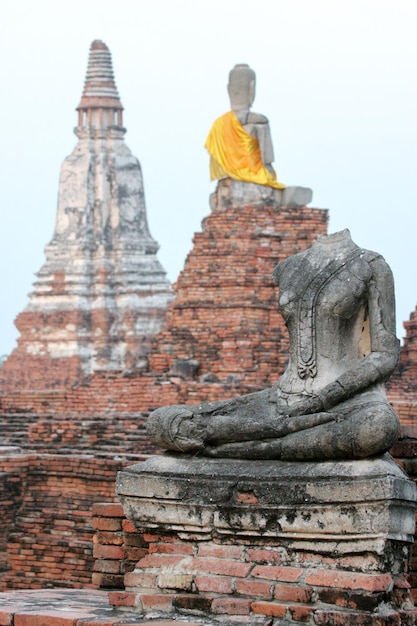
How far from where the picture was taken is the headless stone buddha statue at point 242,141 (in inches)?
968

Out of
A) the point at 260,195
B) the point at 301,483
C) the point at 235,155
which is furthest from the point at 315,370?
the point at 235,155

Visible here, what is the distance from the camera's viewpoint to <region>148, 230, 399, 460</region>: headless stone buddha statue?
10.1 meters

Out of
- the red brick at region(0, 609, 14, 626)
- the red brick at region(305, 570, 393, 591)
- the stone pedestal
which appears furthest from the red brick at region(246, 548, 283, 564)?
the red brick at region(0, 609, 14, 626)

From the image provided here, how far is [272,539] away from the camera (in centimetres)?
984

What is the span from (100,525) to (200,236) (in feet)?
45.1

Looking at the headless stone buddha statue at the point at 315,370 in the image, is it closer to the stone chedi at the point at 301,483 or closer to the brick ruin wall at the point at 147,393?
the stone chedi at the point at 301,483

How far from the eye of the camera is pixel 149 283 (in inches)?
1567

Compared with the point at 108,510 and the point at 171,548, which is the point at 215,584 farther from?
the point at 108,510

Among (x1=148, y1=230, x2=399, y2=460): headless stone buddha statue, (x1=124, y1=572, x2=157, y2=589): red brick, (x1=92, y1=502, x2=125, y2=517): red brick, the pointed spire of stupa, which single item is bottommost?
(x1=124, y1=572, x2=157, y2=589): red brick

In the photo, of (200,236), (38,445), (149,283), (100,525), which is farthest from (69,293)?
(100,525)

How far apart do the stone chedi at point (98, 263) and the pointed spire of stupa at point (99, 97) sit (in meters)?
0.02

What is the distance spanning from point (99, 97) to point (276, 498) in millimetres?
30667

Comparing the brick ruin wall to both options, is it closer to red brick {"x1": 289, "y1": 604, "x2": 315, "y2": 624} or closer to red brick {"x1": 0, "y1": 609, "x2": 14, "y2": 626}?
red brick {"x1": 0, "y1": 609, "x2": 14, "y2": 626}

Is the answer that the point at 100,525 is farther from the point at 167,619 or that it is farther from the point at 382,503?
the point at 382,503
